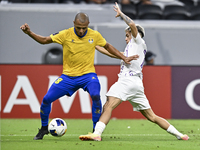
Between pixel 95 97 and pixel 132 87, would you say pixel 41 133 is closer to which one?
pixel 95 97

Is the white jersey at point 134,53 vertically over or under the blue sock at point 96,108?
over

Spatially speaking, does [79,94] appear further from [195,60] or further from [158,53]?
[195,60]

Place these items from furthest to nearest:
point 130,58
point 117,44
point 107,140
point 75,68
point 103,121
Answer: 1. point 117,44
2. point 75,68
3. point 130,58
4. point 107,140
5. point 103,121

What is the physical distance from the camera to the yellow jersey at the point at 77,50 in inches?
247

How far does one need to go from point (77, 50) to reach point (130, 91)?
43.9 inches

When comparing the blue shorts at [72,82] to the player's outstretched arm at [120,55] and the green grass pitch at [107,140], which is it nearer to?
the player's outstretched arm at [120,55]

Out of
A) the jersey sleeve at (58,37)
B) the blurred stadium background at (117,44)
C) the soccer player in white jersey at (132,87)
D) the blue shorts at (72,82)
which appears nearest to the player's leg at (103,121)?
the soccer player in white jersey at (132,87)

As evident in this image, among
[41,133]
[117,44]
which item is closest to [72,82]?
[41,133]

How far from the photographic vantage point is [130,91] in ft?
20.3

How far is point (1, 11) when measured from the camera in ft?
42.0

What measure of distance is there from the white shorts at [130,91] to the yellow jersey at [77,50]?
0.57 meters

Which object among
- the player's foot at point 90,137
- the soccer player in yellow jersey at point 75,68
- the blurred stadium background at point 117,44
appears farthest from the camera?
the blurred stadium background at point 117,44

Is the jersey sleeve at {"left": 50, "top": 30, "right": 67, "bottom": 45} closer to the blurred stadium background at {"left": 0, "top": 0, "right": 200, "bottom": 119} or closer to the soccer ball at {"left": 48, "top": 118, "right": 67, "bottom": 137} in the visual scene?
the soccer ball at {"left": 48, "top": 118, "right": 67, "bottom": 137}

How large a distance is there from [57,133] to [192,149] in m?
2.18
